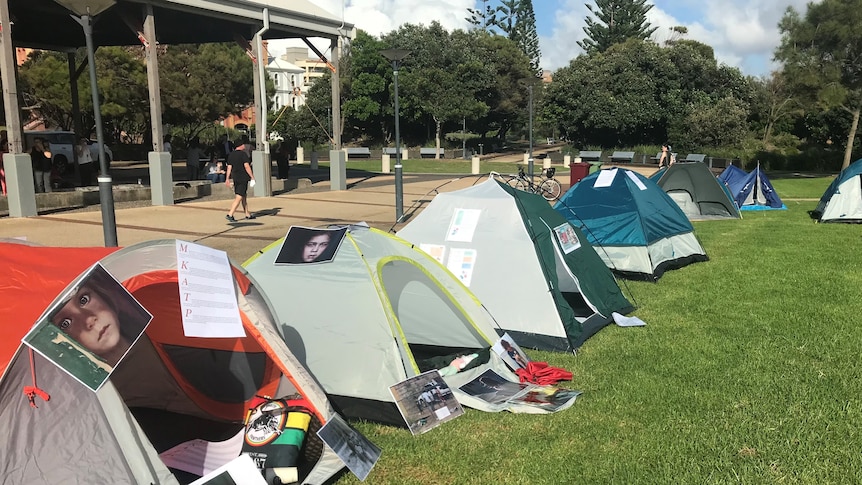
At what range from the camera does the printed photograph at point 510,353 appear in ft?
17.7

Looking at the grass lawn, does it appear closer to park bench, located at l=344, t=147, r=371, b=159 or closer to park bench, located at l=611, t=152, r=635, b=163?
park bench, located at l=611, t=152, r=635, b=163

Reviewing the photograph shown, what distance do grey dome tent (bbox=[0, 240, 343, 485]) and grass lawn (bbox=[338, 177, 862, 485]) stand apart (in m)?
0.98

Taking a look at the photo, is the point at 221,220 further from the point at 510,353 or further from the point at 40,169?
the point at 510,353

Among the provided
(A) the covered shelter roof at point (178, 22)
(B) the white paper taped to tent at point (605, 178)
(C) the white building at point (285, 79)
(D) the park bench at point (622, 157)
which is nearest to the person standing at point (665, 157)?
(A) the covered shelter roof at point (178, 22)

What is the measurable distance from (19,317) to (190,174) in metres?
17.2

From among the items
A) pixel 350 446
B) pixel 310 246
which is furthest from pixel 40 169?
pixel 350 446

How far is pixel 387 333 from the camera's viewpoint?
4.77 metres

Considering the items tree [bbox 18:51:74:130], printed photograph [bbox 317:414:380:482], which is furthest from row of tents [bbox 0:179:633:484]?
tree [bbox 18:51:74:130]

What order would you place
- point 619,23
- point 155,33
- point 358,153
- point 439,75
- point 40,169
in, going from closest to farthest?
point 40,169, point 155,33, point 358,153, point 439,75, point 619,23

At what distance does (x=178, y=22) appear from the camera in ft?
61.3

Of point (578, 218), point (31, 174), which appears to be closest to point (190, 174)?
point (31, 174)

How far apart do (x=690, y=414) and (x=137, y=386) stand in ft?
13.0

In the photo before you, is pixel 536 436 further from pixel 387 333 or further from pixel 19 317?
pixel 19 317

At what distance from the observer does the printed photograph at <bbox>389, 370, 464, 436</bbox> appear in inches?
177
